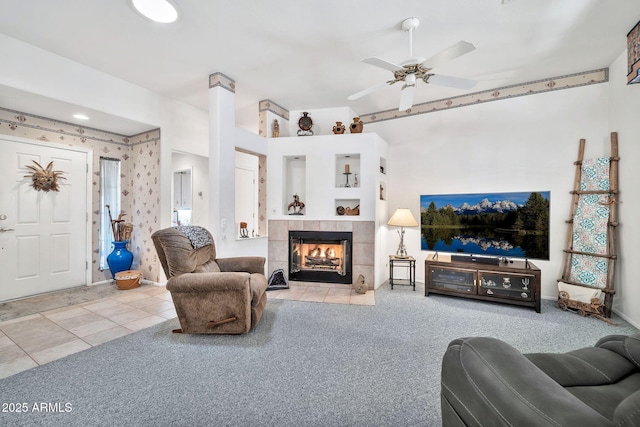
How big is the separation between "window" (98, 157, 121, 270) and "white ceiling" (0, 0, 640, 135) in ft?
2.83


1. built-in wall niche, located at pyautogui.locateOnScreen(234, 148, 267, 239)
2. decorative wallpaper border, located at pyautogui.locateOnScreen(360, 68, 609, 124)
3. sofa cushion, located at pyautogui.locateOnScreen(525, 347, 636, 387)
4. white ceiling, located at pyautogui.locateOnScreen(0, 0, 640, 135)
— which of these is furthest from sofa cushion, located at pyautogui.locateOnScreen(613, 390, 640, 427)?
built-in wall niche, located at pyautogui.locateOnScreen(234, 148, 267, 239)

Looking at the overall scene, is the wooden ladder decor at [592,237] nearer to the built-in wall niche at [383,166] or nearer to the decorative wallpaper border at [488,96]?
the decorative wallpaper border at [488,96]

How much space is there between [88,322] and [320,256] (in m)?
2.91

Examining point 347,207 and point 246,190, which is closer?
point 347,207

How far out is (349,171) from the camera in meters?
4.53

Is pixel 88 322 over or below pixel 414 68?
below

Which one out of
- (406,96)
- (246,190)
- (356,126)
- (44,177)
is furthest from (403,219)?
(44,177)

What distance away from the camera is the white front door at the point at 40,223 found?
11.5 ft

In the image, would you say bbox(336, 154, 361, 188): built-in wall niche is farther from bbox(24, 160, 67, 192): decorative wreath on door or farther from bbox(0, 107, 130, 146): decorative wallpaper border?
bbox(24, 160, 67, 192): decorative wreath on door

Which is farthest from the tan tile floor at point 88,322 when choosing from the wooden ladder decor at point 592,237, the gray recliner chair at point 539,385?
the gray recliner chair at point 539,385

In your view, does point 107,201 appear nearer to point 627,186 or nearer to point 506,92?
point 506,92

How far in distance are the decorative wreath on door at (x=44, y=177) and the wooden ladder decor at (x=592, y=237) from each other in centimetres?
674

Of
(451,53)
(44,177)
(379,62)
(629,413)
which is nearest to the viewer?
(629,413)

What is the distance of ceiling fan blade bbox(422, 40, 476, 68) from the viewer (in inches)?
81.6
